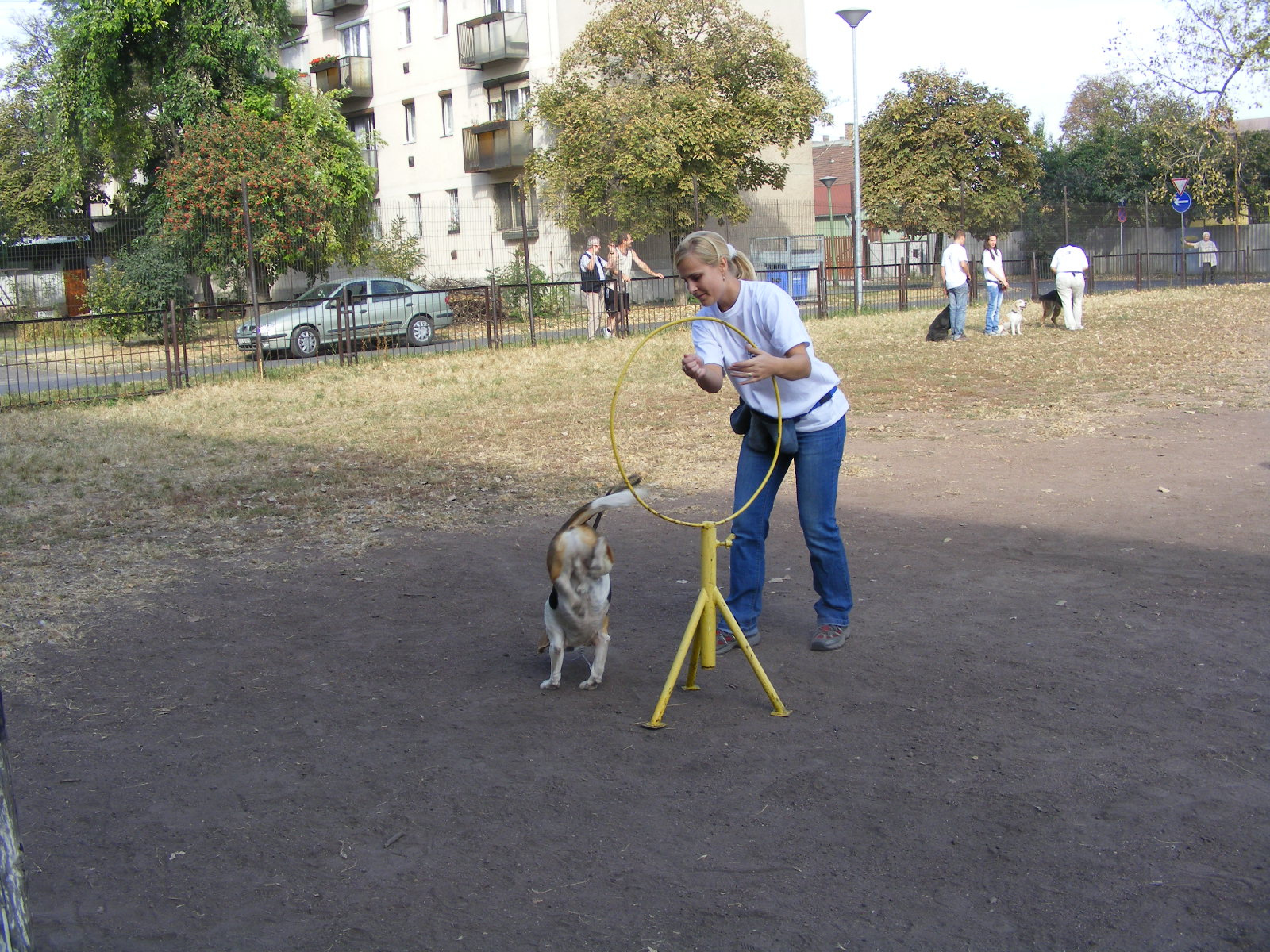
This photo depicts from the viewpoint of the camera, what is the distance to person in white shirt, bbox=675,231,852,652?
4.55m

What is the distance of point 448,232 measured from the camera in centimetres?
3906

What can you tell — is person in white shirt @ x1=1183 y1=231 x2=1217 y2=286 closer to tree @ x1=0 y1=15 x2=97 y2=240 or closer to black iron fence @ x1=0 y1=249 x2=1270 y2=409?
black iron fence @ x1=0 y1=249 x2=1270 y2=409

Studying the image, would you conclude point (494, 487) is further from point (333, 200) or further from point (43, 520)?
point (333, 200)

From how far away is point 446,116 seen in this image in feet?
132

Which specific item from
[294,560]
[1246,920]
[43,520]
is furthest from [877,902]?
[43,520]

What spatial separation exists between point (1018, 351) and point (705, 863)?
15486 mm

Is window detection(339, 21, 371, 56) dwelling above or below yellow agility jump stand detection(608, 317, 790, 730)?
above

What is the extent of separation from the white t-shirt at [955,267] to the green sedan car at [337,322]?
353 inches

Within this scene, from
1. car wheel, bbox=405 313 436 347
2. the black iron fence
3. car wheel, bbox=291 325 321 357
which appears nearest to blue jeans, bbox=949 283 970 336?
the black iron fence

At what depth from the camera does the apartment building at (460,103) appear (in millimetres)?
36031

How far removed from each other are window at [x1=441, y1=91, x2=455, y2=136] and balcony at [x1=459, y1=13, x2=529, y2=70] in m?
3.08

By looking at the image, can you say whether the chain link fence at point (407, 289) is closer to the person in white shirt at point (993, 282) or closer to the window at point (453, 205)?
the window at point (453, 205)

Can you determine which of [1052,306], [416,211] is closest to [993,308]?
[1052,306]

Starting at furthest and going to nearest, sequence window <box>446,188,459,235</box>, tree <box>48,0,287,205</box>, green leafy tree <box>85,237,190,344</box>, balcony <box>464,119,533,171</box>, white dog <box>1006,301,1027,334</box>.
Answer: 1. window <box>446,188,459,235</box>
2. balcony <box>464,119,533,171</box>
3. tree <box>48,0,287,205</box>
4. green leafy tree <box>85,237,190,344</box>
5. white dog <box>1006,301,1027,334</box>
